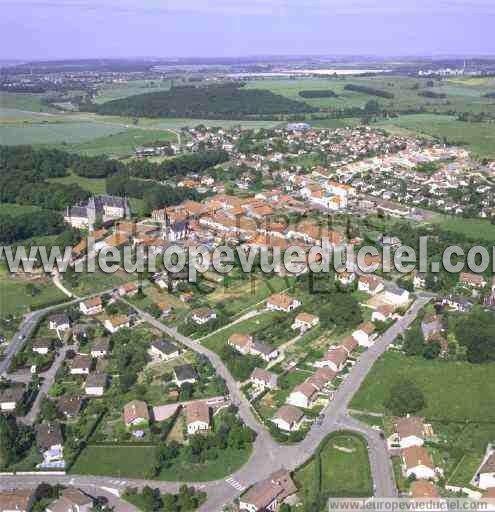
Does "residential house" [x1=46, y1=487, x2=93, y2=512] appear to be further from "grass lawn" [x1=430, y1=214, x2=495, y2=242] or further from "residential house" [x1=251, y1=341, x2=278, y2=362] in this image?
"grass lawn" [x1=430, y1=214, x2=495, y2=242]

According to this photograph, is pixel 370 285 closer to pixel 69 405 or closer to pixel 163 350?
pixel 163 350

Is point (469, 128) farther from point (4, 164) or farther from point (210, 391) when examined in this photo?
point (210, 391)

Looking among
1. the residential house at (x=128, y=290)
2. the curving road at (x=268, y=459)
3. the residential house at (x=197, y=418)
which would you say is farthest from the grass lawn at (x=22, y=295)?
the residential house at (x=197, y=418)

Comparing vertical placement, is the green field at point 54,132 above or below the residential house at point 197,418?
above

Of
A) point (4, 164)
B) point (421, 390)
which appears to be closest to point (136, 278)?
point (421, 390)

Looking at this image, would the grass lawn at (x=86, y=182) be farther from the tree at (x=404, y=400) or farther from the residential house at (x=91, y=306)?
the tree at (x=404, y=400)
